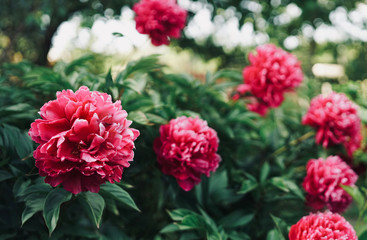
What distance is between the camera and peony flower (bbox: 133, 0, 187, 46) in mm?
1382

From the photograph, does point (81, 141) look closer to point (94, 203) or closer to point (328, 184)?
point (94, 203)

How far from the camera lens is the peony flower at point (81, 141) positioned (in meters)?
0.83

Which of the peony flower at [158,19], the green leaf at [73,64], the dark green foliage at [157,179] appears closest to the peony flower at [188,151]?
the dark green foliage at [157,179]

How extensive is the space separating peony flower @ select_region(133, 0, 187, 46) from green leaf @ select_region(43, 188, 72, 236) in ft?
2.58

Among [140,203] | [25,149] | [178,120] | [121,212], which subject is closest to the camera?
[25,149]

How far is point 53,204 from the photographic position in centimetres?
89

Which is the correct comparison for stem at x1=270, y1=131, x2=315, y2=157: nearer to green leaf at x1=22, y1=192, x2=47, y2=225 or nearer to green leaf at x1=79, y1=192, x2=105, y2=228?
green leaf at x1=79, y1=192, x2=105, y2=228

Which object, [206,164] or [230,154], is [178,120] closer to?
[206,164]

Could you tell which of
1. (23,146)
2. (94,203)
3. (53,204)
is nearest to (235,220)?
(94,203)

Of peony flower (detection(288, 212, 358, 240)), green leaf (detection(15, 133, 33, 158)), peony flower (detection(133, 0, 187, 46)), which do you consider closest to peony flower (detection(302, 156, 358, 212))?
peony flower (detection(288, 212, 358, 240))

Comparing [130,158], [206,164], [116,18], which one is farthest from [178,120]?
Answer: [116,18]

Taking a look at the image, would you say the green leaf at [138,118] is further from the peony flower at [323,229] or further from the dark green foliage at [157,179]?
the peony flower at [323,229]

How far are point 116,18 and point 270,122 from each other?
126 centimetres

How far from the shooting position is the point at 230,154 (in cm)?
157
